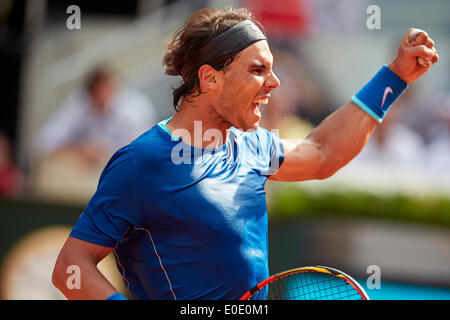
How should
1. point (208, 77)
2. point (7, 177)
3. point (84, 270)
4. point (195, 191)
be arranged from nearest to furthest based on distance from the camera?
point (84, 270)
point (195, 191)
point (208, 77)
point (7, 177)

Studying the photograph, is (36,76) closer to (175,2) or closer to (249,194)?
(175,2)

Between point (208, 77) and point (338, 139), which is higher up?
point (208, 77)

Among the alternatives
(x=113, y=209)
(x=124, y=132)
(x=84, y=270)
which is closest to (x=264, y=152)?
(x=113, y=209)

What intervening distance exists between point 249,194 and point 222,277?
0.33 meters

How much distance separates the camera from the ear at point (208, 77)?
267 cm

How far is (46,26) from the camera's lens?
10094 millimetres

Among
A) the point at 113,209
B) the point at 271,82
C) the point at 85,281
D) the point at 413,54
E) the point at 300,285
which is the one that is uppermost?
the point at 413,54

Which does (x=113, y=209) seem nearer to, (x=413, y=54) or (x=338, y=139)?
(x=338, y=139)

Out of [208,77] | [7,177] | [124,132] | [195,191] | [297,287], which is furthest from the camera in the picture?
[7,177]

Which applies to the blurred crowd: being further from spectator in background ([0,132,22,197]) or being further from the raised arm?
the raised arm

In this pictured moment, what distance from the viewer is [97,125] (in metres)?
7.41

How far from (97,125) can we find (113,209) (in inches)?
198

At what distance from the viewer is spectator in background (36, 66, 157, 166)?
285 inches

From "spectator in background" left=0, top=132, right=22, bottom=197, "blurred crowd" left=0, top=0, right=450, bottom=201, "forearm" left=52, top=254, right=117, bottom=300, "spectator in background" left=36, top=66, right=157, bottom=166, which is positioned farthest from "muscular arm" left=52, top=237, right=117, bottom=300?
"spectator in background" left=36, top=66, right=157, bottom=166
